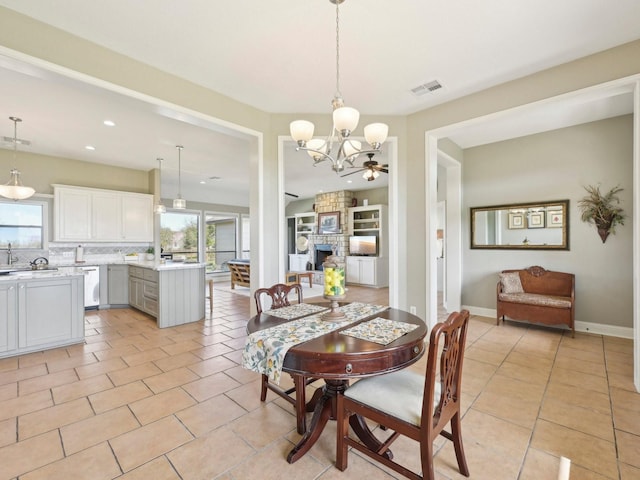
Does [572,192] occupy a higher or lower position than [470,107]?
lower

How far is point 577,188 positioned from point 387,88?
10.5 feet

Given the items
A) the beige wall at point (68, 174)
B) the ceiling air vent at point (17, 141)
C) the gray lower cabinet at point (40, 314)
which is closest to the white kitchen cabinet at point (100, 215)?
the beige wall at point (68, 174)

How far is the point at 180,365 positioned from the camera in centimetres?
309

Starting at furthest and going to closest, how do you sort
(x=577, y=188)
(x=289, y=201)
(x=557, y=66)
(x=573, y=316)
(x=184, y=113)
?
(x=289, y=201)
(x=577, y=188)
(x=573, y=316)
(x=184, y=113)
(x=557, y=66)

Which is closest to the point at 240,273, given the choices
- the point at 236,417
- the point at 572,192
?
the point at 236,417

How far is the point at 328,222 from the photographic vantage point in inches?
358

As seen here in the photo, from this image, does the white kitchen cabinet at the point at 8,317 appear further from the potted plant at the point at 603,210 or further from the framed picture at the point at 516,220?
the potted plant at the point at 603,210

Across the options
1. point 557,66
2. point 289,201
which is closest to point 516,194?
point 557,66

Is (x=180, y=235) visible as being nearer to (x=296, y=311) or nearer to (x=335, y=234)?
(x=335, y=234)

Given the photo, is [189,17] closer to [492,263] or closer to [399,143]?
[399,143]

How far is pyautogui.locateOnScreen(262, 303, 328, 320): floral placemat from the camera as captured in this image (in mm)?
2131

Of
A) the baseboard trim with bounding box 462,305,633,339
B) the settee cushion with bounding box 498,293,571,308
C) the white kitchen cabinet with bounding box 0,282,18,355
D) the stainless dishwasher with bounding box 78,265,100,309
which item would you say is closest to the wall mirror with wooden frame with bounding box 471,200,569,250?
A: the settee cushion with bounding box 498,293,571,308

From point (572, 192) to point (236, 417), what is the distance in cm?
507

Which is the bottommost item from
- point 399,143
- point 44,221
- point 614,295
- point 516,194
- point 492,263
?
point 614,295
